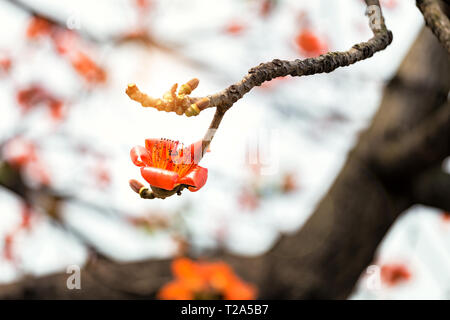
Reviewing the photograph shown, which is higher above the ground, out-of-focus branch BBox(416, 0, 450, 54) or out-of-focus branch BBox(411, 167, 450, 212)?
out-of-focus branch BBox(411, 167, 450, 212)

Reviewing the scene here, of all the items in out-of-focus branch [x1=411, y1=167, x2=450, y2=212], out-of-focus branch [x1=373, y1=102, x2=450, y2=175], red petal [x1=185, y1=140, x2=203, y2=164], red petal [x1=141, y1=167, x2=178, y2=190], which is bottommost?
red petal [x1=141, y1=167, x2=178, y2=190]

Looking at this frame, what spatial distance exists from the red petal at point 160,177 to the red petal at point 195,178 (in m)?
0.01

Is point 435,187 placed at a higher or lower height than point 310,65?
higher

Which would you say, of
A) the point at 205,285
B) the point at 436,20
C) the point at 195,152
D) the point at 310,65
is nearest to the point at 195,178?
the point at 195,152

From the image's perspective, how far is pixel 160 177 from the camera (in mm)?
538

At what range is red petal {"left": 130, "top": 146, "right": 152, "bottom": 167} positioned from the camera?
58 cm

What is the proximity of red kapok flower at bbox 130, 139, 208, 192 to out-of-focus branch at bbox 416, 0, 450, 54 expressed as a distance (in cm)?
34

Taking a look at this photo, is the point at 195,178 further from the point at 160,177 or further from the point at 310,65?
the point at 310,65

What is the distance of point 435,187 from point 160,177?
182 cm

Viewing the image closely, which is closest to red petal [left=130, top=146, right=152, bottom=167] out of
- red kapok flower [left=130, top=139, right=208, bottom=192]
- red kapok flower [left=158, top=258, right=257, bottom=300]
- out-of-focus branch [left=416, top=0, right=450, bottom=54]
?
red kapok flower [left=130, top=139, right=208, bottom=192]

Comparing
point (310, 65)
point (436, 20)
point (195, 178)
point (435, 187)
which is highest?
point (435, 187)

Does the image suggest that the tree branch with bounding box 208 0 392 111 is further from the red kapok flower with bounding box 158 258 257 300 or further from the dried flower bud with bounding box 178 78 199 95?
the red kapok flower with bounding box 158 258 257 300
